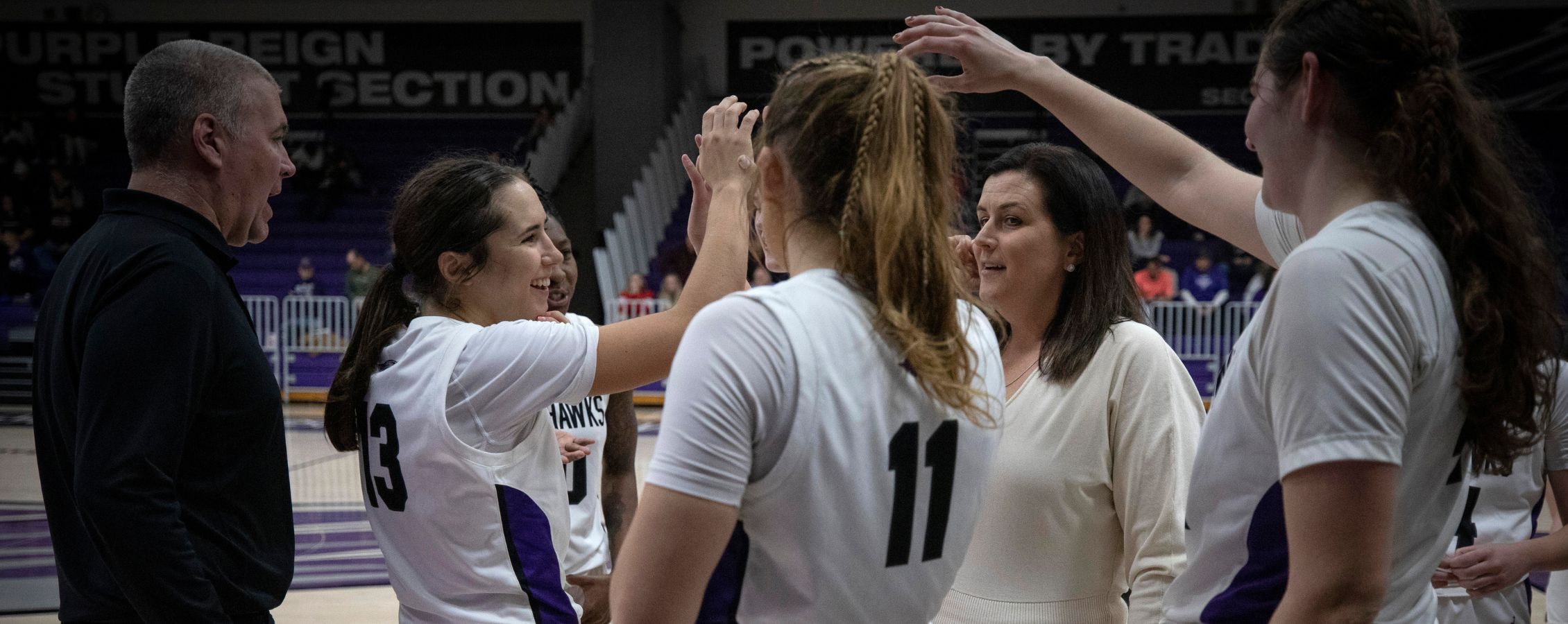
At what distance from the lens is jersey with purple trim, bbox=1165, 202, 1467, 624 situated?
120 centimetres

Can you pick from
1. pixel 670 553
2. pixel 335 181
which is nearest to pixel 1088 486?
pixel 670 553

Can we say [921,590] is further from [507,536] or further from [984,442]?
[507,536]

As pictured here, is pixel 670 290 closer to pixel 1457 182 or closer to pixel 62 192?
pixel 62 192

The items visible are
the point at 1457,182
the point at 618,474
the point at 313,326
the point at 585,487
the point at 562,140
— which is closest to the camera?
the point at 1457,182

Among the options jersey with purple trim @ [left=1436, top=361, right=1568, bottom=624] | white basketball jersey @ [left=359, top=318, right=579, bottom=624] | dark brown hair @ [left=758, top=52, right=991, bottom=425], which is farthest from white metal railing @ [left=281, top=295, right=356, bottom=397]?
dark brown hair @ [left=758, top=52, right=991, bottom=425]

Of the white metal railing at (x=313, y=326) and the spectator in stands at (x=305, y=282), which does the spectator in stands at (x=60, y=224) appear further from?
the white metal railing at (x=313, y=326)

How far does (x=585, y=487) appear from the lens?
291 cm

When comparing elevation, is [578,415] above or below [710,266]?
below

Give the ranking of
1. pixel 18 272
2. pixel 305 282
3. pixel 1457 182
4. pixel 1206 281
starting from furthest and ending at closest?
pixel 305 282 → pixel 18 272 → pixel 1206 281 → pixel 1457 182

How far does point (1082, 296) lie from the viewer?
7.55 feet

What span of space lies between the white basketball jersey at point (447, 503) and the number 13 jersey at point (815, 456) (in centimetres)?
77

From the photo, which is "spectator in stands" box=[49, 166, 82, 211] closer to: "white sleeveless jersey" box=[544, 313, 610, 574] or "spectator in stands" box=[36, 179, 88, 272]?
"spectator in stands" box=[36, 179, 88, 272]

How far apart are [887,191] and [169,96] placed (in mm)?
1280

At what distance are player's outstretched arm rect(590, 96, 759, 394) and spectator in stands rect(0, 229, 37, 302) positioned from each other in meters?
15.2
